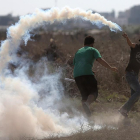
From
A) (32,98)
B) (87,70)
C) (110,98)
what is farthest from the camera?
(110,98)

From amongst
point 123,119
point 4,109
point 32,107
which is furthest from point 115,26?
point 4,109

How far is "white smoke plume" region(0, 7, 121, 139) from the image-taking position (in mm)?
5786

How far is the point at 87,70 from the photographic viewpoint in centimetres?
634

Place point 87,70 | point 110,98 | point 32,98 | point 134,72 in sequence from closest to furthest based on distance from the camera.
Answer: point 87,70
point 134,72
point 32,98
point 110,98

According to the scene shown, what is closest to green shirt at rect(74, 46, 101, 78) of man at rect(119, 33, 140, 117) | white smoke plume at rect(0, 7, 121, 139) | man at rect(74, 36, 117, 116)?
man at rect(74, 36, 117, 116)

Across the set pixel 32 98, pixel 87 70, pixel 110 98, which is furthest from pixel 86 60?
pixel 110 98

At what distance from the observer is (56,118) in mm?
6773

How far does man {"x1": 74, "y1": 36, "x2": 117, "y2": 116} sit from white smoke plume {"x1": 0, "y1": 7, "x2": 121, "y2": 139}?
0.63m

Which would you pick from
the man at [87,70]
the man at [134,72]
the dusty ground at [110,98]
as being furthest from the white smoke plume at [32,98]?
the man at [134,72]

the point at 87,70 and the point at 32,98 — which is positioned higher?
the point at 87,70

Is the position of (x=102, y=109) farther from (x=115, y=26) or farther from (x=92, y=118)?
(x=115, y=26)

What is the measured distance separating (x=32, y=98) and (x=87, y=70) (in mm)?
1589

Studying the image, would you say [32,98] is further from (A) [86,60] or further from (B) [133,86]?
(B) [133,86]

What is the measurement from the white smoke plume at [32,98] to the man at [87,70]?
0.63 m
